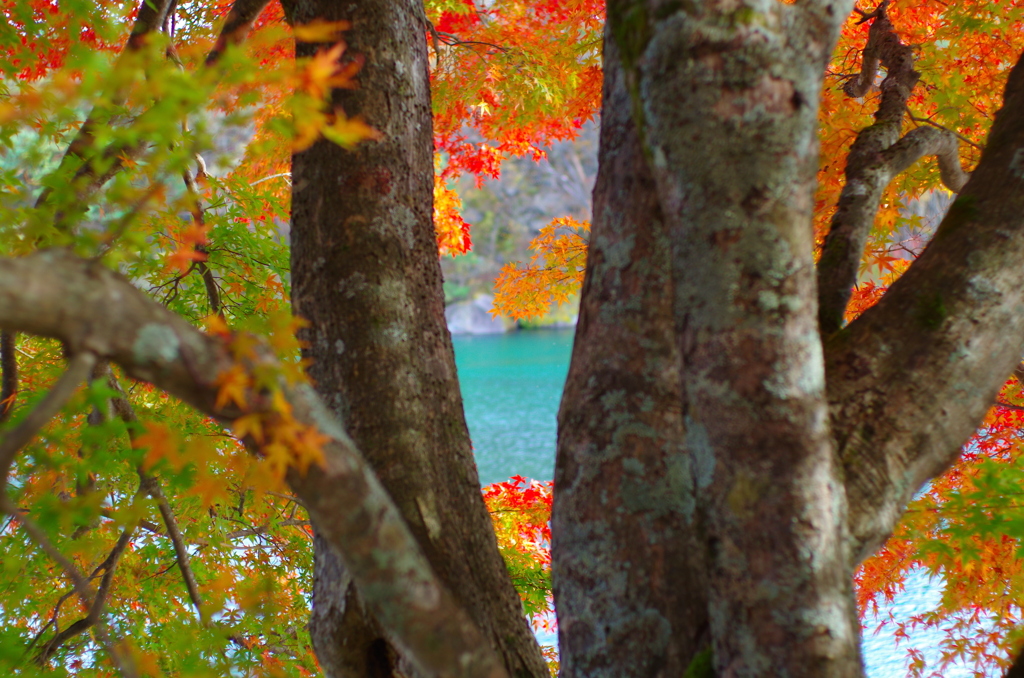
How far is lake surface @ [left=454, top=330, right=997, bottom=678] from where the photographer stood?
600 cm

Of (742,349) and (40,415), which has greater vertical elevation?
(742,349)

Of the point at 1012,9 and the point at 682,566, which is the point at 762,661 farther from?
the point at 1012,9

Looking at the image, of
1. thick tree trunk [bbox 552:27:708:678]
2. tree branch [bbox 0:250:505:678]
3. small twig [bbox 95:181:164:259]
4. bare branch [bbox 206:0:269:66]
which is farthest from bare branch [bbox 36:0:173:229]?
thick tree trunk [bbox 552:27:708:678]

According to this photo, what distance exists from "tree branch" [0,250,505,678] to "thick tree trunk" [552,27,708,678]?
0.92 ft

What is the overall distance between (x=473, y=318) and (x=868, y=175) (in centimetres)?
2707

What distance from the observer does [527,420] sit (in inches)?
657

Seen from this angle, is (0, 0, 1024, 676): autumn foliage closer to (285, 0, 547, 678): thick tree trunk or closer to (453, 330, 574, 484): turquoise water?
(285, 0, 547, 678): thick tree trunk

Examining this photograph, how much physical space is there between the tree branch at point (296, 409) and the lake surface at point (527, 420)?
5644 mm

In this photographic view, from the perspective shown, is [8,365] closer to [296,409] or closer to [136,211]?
[136,211]

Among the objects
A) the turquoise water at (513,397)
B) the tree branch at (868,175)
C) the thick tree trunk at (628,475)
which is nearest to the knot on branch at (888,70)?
the tree branch at (868,175)

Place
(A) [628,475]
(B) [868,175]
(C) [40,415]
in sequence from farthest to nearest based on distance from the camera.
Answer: (B) [868,175], (A) [628,475], (C) [40,415]

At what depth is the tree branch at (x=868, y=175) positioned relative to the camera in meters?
1.74

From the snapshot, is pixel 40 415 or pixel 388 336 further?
pixel 388 336

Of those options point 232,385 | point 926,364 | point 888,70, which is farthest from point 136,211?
point 888,70
